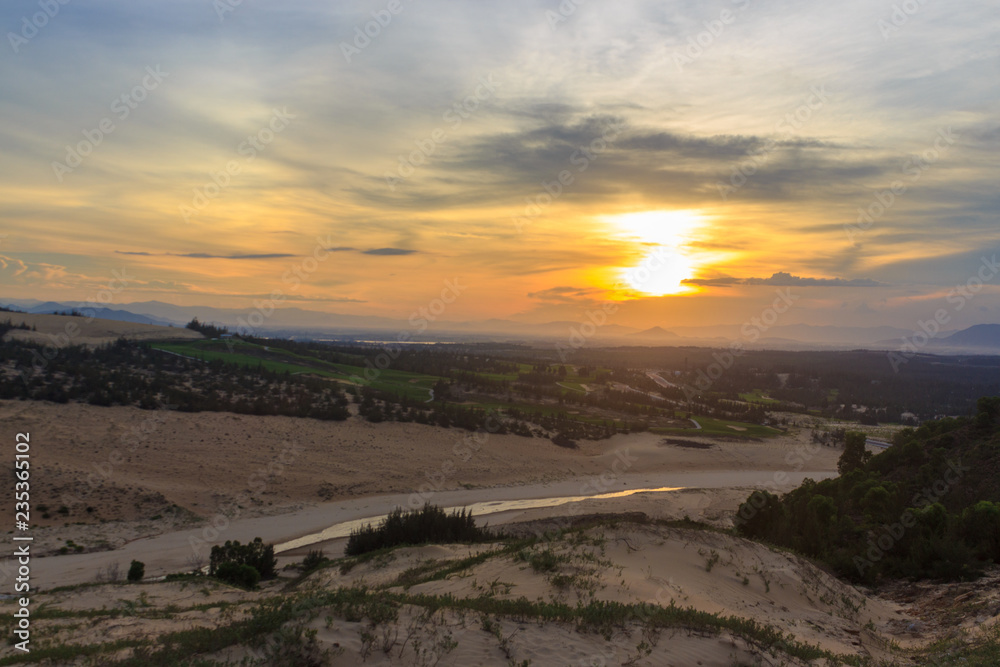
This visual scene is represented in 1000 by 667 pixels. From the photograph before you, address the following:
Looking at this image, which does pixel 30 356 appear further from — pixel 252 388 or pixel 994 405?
pixel 994 405

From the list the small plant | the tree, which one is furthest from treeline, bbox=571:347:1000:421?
the small plant

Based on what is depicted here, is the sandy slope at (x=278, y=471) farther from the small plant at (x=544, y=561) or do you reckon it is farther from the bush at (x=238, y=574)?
the small plant at (x=544, y=561)

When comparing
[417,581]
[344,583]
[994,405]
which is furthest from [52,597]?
[994,405]

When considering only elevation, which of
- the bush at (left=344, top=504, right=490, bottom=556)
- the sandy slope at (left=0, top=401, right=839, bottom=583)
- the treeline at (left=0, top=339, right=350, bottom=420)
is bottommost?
the sandy slope at (left=0, top=401, right=839, bottom=583)

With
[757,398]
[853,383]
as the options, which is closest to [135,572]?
[757,398]

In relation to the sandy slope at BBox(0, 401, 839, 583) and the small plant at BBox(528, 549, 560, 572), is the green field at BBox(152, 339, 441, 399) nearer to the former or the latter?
the sandy slope at BBox(0, 401, 839, 583)

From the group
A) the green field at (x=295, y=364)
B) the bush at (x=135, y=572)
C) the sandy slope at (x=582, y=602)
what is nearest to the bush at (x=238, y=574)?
the sandy slope at (x=582, y=602)

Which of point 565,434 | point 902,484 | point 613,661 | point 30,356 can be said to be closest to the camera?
point 613,661
